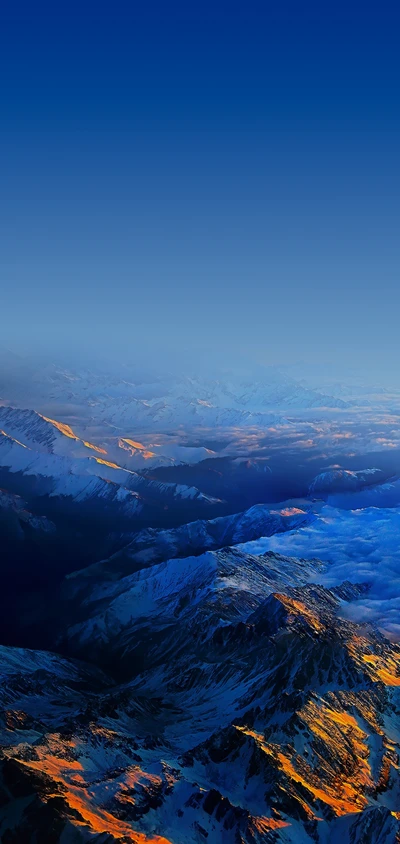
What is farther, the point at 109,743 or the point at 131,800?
the point at 109,743

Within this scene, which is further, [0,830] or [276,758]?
[276,758]

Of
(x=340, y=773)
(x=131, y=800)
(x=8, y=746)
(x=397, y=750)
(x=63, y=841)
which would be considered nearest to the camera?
(x=63, y=841)

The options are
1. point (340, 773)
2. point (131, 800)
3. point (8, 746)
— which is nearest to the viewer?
point (131, 800)

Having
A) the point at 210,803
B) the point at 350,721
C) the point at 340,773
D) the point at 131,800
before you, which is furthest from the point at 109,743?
the point at 350,721

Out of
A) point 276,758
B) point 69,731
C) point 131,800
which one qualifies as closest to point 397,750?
point 276,758

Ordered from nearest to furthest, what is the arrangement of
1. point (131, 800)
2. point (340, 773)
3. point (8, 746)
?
point (131, 800) → point (8, 746) → point (340, 773)

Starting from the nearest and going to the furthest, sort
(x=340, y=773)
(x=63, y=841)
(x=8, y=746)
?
(x=63, y=841) < (x=8, y=746) < (x=340, y=773)

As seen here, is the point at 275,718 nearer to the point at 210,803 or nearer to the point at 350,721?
the point at 350,721

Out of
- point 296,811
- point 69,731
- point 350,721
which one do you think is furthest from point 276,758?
point 69,731

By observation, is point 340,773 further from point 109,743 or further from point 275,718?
point 109,743
